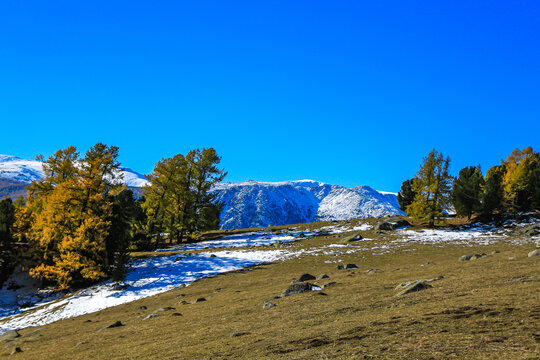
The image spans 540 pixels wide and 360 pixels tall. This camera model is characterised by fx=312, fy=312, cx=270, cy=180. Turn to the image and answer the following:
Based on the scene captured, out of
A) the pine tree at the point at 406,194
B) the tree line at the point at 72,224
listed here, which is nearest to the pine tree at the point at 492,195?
the pine tree at the point at 406,194

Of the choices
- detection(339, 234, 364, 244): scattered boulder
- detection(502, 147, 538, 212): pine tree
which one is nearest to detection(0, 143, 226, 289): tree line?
detection(339, 234, 364, 244): scattered boulder

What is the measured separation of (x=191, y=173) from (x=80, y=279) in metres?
22.1

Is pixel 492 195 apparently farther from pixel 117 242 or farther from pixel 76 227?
pixel 76 227

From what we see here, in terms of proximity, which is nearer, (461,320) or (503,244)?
(461,320)

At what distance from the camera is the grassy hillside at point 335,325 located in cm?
774

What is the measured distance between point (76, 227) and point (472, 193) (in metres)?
60.2

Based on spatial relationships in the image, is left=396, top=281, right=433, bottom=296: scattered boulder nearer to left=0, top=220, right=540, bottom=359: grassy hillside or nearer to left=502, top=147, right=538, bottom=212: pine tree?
left=0, top=220, right=540, bottom=359: grassy hillside

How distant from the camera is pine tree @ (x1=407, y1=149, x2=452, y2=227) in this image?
51188mm

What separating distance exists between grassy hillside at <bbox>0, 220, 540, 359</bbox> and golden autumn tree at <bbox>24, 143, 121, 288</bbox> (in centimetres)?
902

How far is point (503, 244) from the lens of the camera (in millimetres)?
35594

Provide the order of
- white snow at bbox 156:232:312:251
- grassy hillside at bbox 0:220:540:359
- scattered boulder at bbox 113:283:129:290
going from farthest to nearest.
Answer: white snow at bbox 156:232:312:251 → scattered boulder at bbox 113:283:129:290 → grassy hillside at bbox 0:220:540:359

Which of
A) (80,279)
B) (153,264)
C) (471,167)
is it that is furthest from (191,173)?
(471,167)

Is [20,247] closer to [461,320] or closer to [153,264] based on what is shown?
[153,264]

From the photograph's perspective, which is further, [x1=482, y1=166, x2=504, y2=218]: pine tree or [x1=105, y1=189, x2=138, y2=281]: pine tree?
[x1=482, y1=166, x2=504, y2=218]: pine tree
